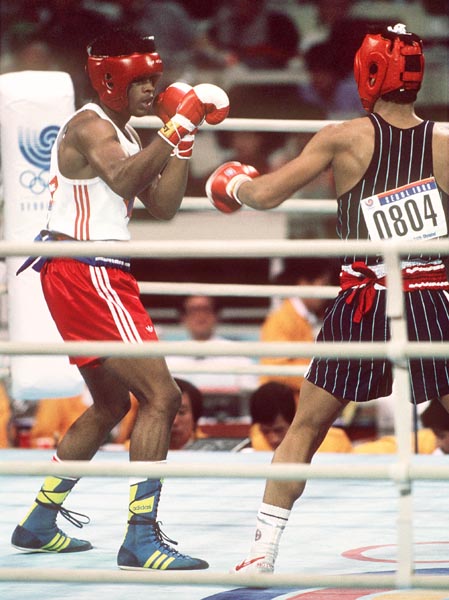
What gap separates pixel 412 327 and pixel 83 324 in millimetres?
793

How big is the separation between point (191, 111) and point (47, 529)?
1084mm

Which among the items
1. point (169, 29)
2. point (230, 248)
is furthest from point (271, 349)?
point (169, 29)

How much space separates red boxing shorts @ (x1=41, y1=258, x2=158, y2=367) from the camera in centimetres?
272

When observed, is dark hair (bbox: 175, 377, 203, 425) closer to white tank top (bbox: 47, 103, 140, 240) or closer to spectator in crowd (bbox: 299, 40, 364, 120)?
white tank top (bbox: 47, 103, 140, 240)

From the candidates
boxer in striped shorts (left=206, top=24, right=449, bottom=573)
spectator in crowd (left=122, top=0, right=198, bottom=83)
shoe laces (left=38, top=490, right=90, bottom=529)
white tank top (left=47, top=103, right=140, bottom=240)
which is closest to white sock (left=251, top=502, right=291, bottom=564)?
boxer in striped shorts (left=206, top=24, right=449, bottom=573)

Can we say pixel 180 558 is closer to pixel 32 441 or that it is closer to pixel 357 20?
pixel 32 441

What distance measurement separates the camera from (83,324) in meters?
2.76

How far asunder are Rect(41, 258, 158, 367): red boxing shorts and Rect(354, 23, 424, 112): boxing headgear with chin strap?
73 centimetres

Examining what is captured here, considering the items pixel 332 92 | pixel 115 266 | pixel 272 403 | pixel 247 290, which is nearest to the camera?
pixel 115 266

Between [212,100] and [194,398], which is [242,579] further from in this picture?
[194,398]

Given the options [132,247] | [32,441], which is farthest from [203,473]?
[32,441]

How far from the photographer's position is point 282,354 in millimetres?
1831

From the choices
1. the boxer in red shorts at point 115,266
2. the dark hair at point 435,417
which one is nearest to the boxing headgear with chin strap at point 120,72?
the boxer in red shorts at point 115,266

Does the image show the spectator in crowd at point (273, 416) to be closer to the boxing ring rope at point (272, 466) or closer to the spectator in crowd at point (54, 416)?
the spectator in crowd at point (54, 416)
